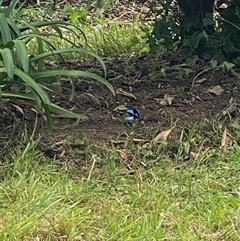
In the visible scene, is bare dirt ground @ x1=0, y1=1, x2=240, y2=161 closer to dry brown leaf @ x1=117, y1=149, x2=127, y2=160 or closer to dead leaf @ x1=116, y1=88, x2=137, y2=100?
dead leaf @ x1=116, y1=88, x2=137, y2=100

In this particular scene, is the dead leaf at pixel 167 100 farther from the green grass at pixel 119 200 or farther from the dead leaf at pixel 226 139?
the green grass at pixel 119 200

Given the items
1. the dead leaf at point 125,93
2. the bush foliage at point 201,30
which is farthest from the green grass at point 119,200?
the bush foliage at point 201,30

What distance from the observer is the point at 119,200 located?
3.98 meters

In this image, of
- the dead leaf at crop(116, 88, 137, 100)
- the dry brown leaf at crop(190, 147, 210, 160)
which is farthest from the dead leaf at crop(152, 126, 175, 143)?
the dead leaf at crop(116, 88, 137, 100)

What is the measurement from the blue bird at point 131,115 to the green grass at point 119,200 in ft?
1.92

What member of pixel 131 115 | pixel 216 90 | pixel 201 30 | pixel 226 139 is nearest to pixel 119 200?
pixel 226 139

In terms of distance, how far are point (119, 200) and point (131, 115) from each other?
1.12 m

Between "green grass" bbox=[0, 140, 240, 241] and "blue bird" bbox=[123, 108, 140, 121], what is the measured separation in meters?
0.59

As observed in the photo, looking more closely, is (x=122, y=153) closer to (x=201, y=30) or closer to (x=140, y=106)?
(x=140, y=106)

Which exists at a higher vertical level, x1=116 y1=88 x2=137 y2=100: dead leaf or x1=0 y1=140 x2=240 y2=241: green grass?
x1=0 y1=140 x2=240 y2=241: green grass

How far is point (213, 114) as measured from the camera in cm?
497

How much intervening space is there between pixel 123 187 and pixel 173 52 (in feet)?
7.28

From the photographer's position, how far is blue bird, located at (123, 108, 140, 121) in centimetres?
498

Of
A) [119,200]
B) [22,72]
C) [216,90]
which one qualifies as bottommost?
[216,90]
